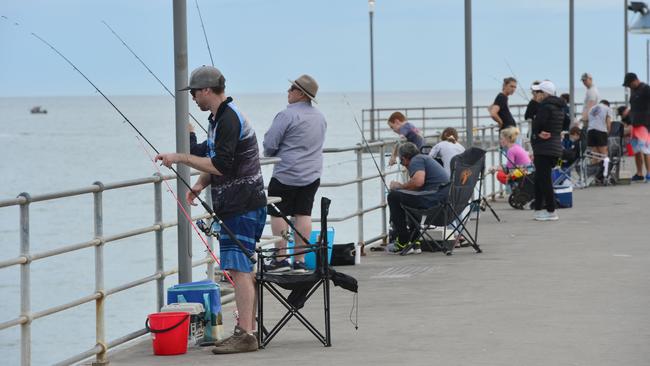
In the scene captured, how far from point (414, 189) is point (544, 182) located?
3434 millimetres

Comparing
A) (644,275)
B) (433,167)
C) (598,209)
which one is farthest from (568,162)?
(644,275)

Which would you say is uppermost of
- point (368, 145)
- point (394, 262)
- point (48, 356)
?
point (368, 145)

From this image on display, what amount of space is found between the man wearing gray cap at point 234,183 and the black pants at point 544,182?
29.2 feet

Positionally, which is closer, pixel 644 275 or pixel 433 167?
pixel 644 275

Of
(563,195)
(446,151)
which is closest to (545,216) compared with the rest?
(446,151)

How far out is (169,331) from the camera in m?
9.18

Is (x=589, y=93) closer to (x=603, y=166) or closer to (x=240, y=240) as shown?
(x=603, y=166)

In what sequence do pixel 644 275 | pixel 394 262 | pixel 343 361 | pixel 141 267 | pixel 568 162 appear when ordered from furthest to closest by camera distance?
pixel 141 267 < pixel 568 162 < pixel 394 262 < pixel 644 275 < pixel 343 361

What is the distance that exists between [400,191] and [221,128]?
5880 millimetres

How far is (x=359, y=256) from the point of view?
14.4m

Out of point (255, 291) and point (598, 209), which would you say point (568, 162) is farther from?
point (255, 291)

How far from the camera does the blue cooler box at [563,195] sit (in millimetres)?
20234

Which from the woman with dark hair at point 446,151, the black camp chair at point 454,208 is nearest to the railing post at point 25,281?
the black camp chair at point 454,208

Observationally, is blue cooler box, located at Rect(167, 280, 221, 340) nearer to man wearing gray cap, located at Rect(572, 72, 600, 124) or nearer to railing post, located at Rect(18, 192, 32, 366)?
railing post, located at Rect(18, 192, 32, 366)
